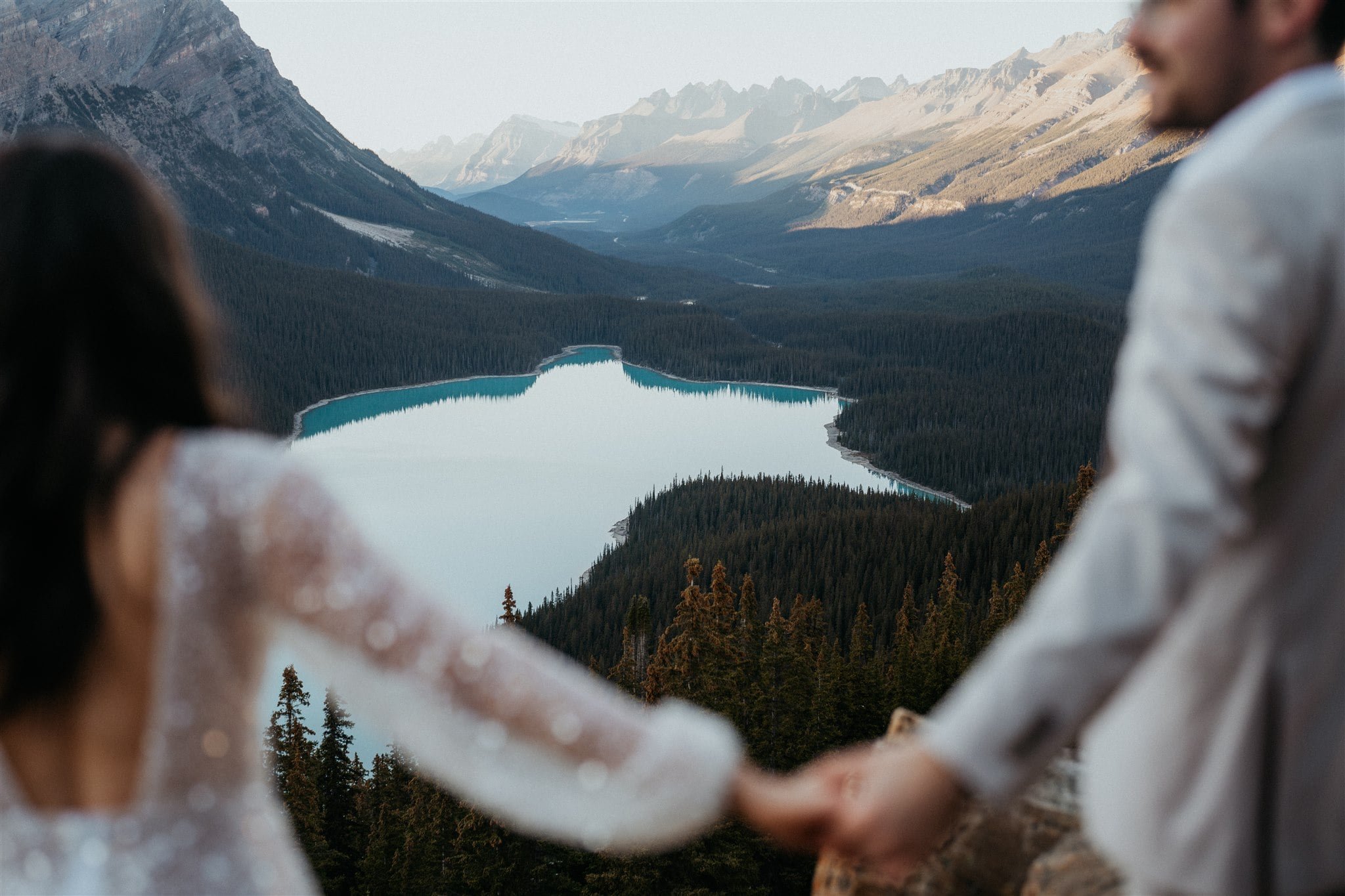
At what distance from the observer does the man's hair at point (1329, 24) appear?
1.75 m

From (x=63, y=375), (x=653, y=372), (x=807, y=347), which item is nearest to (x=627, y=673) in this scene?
(x=63, y=375)

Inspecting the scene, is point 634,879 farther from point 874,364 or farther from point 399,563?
point 874,364

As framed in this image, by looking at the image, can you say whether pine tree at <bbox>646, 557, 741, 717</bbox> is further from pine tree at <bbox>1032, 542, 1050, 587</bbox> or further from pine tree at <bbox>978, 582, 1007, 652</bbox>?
pine tree at <bbox>1032, 542, 1050, 587</bbox>

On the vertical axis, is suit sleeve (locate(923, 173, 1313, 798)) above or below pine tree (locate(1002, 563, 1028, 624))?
above

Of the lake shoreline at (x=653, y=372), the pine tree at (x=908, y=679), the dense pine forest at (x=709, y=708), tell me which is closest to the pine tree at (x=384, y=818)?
the dense pine forest at (x=709, y=708)

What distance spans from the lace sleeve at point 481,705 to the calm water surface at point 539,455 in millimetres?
39730

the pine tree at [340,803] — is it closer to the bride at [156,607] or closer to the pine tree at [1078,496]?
the pine tree at [1078,496]

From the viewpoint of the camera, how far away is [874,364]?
12900 centimetres

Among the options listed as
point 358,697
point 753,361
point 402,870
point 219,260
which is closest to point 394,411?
point 219,260

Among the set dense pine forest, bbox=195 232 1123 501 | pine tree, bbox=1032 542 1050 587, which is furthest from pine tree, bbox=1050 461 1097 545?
dense pine forest, bbox=195 232 1123 501

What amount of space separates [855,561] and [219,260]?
10917 cm

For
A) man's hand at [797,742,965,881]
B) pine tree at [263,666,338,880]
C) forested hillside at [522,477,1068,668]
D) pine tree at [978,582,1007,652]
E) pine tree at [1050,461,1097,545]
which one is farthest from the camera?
forested hillside at [522,477,1068,668]

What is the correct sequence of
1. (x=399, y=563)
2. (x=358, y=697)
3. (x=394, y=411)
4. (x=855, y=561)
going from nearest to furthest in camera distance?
1. (x=399, y=563)
2. (x=358, y=697)
3. (x=855, y=561)
4. (x=394, y=411)

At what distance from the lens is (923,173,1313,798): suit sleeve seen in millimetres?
1564
